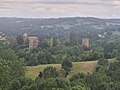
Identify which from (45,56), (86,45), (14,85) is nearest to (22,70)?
(14,85)

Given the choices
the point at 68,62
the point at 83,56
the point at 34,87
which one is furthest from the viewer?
the point at 83,56

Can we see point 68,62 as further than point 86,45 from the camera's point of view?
No

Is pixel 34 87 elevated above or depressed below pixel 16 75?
above

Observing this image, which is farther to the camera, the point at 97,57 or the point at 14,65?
the point at 97,57

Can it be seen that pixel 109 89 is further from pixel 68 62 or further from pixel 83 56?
pixel 83 56

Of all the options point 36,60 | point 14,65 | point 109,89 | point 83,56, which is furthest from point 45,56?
point 109,89

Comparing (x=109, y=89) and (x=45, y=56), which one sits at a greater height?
(x=109, y=89)

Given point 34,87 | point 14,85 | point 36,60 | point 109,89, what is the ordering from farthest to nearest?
point 36,60 → point 109,89 → point 14,85 → point 34,87

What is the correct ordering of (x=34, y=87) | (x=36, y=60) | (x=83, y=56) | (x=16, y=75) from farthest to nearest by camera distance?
(x=83, y=56), (x=36, y=60), (x=16, y=75), (x=34, y=87)

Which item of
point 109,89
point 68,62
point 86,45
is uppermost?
point 109,89

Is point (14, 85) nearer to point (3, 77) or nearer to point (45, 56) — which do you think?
point (3, 77)
